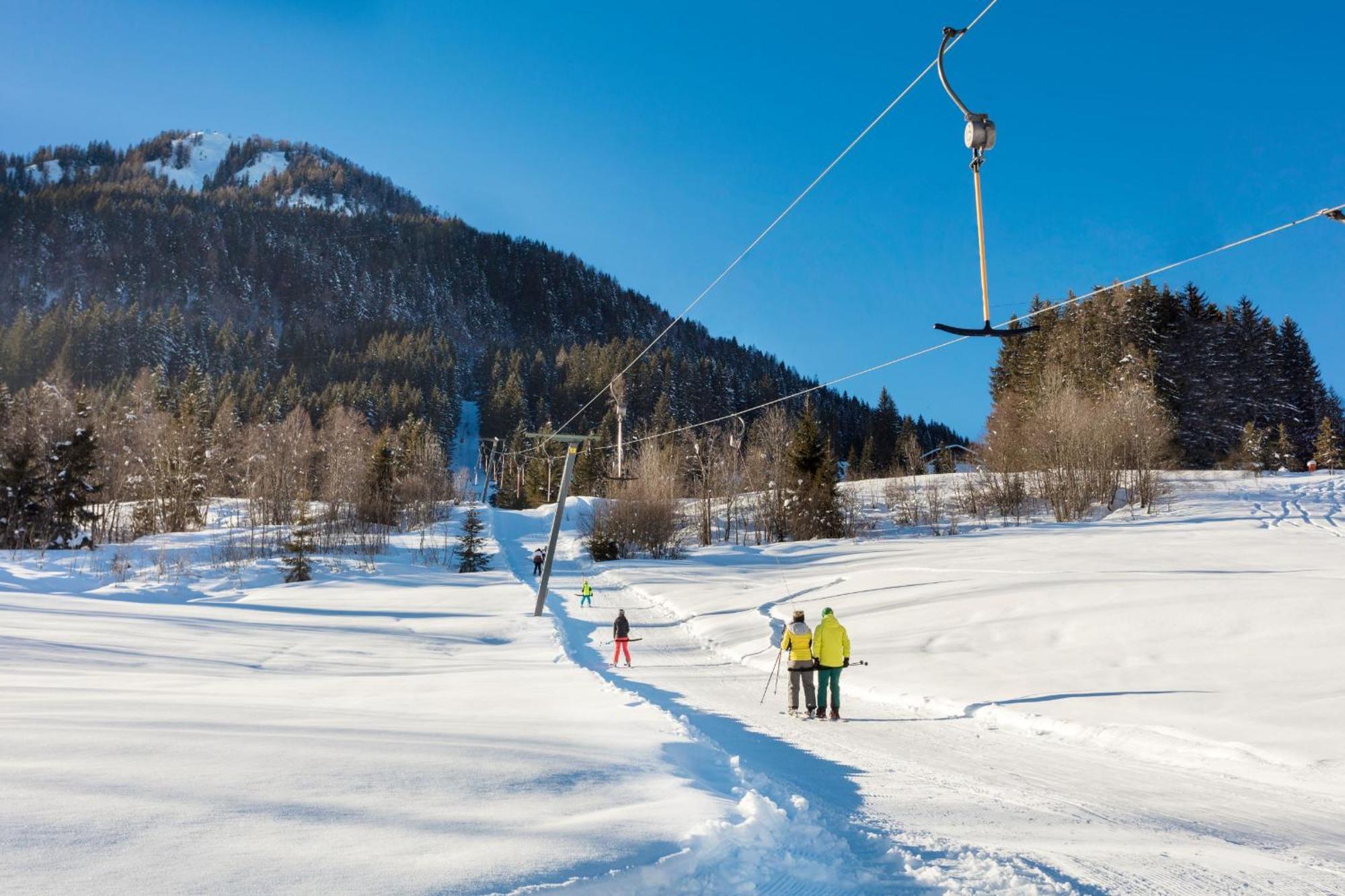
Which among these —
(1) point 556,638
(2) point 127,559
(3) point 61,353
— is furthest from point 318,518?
(3) point 61,353

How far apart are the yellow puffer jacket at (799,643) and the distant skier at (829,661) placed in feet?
0.40

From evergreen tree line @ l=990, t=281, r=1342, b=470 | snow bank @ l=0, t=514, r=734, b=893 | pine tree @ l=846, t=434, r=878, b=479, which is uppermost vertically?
evergreen tree line @ l=990, t=281, r=1342, b=470

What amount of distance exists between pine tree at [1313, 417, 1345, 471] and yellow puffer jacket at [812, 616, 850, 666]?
71.0 metres

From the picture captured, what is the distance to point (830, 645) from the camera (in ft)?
37.9

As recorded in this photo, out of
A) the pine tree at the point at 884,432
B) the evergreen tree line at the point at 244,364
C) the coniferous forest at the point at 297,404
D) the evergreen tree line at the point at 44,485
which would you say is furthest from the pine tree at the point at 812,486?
the evergreen tree line at the point at 244,364

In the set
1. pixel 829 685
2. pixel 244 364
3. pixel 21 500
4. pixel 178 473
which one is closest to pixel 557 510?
pixel 829 685

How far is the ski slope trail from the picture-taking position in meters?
4.46

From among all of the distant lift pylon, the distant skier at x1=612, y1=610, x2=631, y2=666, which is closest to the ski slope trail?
the distant skier at x1=612, y1=610, x2=631, y2=666

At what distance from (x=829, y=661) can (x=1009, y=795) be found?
475 cm

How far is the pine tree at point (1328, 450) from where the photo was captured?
6150cm

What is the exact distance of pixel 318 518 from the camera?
45.6 meters

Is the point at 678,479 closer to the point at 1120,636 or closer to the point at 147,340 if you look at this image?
the point at 1120,636

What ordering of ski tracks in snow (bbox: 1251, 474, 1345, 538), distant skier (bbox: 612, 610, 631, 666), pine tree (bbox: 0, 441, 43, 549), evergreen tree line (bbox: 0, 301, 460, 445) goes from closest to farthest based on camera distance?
distant skier (bbox: 612, 610, 631, 666)
ski tracks in snow (bbox: 1251, 474, 1345, 538)
pine tree (bbox: 0, 441, 43, 549)
evergreen tree line (bbox: 0, 301, 460, 445)

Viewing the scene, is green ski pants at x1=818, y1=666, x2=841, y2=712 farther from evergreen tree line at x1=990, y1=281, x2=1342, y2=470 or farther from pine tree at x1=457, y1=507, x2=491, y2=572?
evergreen tree line at x1=990, y1=281, x2=1342, y2=470
